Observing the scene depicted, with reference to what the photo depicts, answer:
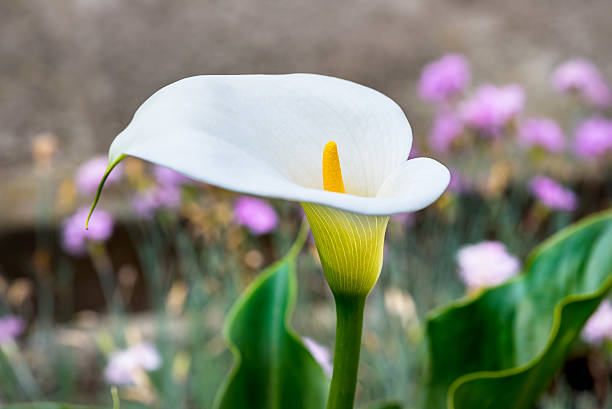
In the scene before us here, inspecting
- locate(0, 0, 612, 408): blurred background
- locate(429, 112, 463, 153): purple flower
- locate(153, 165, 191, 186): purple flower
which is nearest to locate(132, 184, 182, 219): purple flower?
locate(153, 165, 191, 186): purple flower

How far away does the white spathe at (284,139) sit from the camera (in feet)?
0.61

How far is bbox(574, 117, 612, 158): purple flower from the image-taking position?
0.89m

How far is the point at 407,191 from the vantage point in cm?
22

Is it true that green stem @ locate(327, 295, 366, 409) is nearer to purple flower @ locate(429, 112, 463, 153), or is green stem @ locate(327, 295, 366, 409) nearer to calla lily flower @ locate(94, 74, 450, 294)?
calla lily flower @ locate(94, 74, 450, 294)

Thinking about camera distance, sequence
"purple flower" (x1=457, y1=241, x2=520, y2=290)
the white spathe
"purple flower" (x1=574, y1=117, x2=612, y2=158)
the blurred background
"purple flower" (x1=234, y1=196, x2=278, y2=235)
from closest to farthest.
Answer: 1. the white spathe
2. "purple flower" (x1=457, y1=241, x2=520, y2=290)
3. "purple flower" (x1=234, y1=196, x2=278, y2=235)
4. "purple flower" (x1=574, y1=117, x2=612, y2=158)
5. the blurred background

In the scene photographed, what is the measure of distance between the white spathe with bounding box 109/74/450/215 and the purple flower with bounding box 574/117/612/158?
28.6 inches

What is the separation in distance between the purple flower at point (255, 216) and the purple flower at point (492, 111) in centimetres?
30

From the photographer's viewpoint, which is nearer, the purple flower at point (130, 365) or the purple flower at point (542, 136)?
the purple flower at point (130, 365)

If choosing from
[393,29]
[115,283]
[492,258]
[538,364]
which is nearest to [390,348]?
[492,258]

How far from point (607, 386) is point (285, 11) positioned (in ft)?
3.54

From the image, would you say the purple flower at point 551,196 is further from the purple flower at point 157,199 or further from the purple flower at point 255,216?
the purple flower at point 157,199

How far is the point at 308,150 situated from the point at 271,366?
204mm

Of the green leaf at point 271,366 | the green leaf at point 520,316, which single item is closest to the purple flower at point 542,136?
the green leaf at point 520,316

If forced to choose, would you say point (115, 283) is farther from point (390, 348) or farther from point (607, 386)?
point (607, 386)
